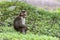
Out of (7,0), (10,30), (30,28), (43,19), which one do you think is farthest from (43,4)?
(10,30)

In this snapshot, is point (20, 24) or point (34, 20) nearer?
point (20, 24)

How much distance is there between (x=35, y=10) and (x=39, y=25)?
1657 millimetres

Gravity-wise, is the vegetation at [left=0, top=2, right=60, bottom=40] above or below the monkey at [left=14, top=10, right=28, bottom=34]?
below

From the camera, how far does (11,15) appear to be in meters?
10.7

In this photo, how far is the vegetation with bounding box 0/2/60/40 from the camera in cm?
897

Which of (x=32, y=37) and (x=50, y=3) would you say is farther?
(x=50, y=3)

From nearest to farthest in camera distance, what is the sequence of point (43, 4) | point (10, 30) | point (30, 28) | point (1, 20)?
point (10, 30), point (30, 28), point (1, 20), point (43, 4)

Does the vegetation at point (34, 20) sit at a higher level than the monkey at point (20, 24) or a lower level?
lower

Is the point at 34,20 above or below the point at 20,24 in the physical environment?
below

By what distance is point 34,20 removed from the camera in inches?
413

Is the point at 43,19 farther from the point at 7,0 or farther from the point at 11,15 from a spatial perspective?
the point at 7,0

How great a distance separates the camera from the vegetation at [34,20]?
8.97 meters

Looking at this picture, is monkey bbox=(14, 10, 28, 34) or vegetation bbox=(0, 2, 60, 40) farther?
vegetation bbox=(0, 2, 60, 40)

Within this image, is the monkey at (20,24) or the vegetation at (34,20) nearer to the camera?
the monkey at (20,24)
